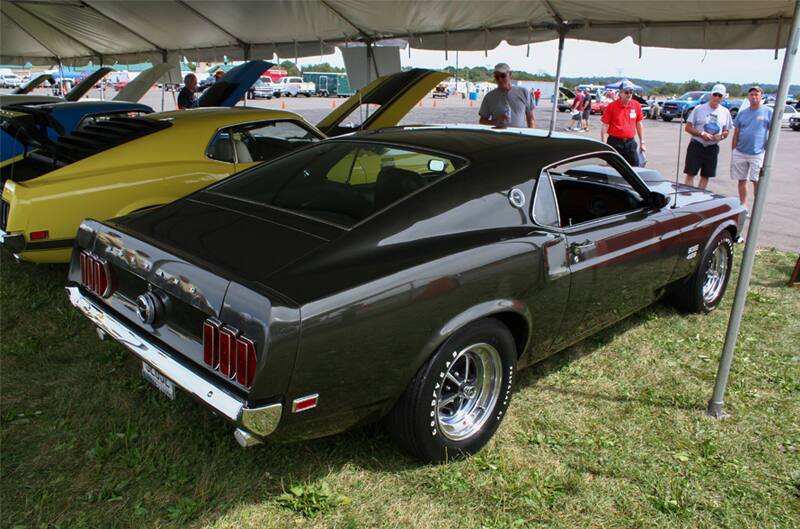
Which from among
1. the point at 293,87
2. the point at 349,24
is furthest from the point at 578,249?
the point at 293,87

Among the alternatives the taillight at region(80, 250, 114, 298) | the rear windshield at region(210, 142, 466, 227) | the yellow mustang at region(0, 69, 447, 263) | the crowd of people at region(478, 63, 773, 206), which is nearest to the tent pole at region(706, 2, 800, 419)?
the rear windshield at region(210, 142, 466, 227)

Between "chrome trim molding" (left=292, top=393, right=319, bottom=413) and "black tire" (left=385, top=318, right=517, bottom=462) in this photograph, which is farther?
"black tire" (left=385, top=318, right=517, bottom=462)

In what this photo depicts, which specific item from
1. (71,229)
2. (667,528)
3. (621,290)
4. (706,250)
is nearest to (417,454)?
(667,528)

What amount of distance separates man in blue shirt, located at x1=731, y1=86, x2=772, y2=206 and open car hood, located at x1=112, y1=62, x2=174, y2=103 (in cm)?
911

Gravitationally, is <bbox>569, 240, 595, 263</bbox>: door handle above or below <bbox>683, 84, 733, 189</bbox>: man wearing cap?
below

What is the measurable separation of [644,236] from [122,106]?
637 cm

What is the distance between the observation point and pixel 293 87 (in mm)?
51594

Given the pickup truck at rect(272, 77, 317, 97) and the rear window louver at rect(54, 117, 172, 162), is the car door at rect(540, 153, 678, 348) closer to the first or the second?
the rear window louver at rect(54, 117, 172, 162)

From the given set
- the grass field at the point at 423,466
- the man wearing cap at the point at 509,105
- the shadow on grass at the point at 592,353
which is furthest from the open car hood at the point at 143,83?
the shadow on grass at the point at 592,353

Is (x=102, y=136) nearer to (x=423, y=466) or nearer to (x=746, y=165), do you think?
(x=423, y=466)

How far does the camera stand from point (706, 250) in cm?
417

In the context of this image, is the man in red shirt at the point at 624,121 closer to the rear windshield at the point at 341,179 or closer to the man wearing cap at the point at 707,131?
the man wearing cap at the point at 707,131

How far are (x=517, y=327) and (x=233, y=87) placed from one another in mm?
6591

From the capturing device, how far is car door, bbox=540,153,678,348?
306 centimetres
